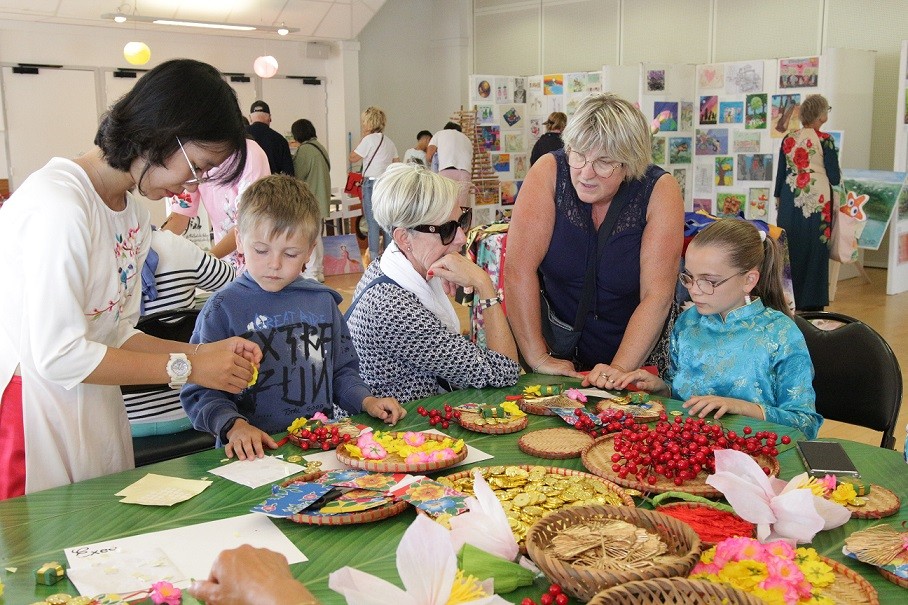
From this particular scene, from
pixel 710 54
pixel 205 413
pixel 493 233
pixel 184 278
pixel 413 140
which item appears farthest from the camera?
pixel 413 140

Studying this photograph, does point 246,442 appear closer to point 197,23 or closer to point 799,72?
point 799,72

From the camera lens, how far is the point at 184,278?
305 cm

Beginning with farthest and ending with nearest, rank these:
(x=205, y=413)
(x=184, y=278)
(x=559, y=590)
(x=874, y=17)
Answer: (x=874, y=17) → (x=184, y=278) → (x=205, y=413) → (x=559, y=590)

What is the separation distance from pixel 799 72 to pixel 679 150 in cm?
158

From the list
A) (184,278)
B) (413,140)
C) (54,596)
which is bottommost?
(54,596)

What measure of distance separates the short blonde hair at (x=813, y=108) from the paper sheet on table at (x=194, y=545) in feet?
22.0

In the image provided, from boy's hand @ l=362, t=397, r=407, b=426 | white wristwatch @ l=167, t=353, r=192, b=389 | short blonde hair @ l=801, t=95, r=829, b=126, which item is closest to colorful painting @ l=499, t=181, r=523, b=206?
short blonde hair @ l=801, t=95, r=829, b=126

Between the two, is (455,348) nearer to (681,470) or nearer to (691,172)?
(681,470)

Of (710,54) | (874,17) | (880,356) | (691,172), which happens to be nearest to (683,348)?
(880,356)

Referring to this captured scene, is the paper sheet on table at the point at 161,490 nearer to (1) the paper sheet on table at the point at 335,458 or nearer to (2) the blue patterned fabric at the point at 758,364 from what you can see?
(1) the paper sheet on table at the point at 335,458

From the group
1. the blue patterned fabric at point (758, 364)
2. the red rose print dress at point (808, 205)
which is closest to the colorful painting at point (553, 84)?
the red rose print dress at point (808, 205)

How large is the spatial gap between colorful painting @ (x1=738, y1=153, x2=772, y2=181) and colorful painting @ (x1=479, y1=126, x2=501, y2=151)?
3.09 metres

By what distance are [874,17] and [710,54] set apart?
1.97m

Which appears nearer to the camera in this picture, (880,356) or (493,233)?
(880,356)
